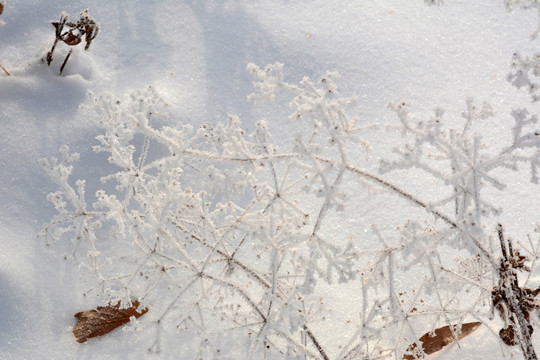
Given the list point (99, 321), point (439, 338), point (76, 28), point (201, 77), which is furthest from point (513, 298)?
point (76, 28)

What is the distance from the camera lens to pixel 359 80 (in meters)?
3.04

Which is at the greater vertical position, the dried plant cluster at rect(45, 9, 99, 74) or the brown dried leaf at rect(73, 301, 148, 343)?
the dried plant cluster at rect(45, 9, 99, 74)

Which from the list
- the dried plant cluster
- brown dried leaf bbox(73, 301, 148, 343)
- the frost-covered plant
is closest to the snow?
brown dried leaf bbox(73, 301, 148, 343)

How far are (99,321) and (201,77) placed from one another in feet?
4.60

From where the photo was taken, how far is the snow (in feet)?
7.51

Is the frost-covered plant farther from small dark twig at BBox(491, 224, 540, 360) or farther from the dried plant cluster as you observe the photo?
the dried plant cluster

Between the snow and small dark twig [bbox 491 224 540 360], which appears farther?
the snow

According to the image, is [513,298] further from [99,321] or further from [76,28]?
[76,28]

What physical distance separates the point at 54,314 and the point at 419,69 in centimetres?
229

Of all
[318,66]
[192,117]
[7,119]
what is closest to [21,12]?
[7,119]

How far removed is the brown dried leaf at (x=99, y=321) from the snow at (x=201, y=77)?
0.03m

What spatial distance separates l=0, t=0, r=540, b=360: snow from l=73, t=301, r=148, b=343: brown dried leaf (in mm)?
32

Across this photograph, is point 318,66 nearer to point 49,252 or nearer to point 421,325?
point 421,325

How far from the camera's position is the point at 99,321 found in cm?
228
